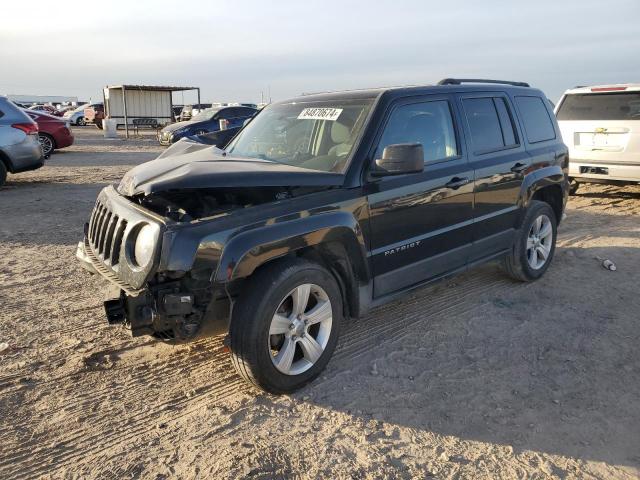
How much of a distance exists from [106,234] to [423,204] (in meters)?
2.21

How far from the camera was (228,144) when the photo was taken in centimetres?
476

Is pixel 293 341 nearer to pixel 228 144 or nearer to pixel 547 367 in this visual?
pixel 547 367

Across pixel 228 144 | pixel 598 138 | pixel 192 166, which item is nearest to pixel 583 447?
pixel 192 166

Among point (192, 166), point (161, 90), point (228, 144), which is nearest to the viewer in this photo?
point (192, 166)

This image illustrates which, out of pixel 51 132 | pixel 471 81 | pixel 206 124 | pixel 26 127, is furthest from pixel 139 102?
pixel 471 81

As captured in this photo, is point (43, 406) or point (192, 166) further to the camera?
point (192, 166)

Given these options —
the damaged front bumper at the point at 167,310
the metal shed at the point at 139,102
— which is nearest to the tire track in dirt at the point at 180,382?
the damaged front bumper at the point at 167,310

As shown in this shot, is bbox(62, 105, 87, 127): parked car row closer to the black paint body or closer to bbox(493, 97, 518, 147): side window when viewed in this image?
the black paint body

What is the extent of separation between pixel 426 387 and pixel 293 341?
3.00 feet

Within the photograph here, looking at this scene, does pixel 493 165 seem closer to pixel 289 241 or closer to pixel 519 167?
pixel 519 167

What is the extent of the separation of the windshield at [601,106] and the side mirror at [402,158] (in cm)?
657

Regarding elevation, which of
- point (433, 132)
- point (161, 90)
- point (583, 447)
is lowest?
point (583, 447)

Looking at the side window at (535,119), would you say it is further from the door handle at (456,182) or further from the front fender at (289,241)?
the front fender at (289,241)

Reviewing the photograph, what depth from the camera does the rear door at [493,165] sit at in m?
4.47
